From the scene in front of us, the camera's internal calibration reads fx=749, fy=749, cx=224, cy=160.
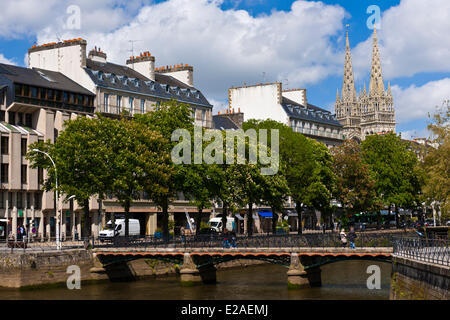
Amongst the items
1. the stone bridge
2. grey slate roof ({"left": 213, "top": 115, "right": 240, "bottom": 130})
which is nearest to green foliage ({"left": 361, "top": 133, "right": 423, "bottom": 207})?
grey slate roof ({"left": 213, "top": 115, "right": 240, "bottom": 130})

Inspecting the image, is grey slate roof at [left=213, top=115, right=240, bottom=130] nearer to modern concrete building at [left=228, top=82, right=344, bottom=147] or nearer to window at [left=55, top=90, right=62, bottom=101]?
modern concrete building at [left=228, top=82, right=344, bottom=147]

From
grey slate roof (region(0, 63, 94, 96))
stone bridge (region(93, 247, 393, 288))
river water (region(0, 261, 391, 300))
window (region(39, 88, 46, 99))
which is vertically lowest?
river water (region(0, 261, 391, 300))

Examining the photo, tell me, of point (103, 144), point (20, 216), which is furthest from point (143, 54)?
point (103, 144)

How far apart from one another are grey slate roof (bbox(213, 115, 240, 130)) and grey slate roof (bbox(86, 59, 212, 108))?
5.59 m

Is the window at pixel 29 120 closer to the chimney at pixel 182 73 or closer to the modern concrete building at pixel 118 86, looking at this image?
the modern concrete building at pixel 118 86

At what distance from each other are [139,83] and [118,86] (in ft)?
17.6

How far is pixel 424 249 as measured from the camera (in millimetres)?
A: 46875

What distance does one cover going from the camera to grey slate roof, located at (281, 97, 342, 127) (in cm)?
13336

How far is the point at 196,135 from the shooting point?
7588cm

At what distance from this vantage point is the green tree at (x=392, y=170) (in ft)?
387
